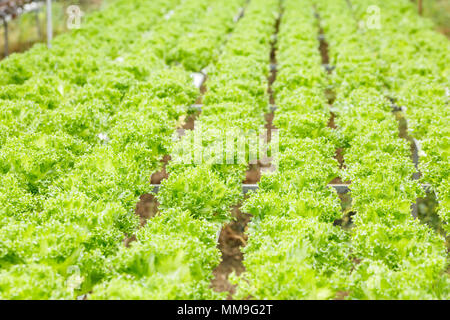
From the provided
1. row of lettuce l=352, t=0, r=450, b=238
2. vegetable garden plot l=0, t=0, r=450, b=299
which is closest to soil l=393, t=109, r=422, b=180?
vegetable garden plot l=0, t=0, r=450, b=299

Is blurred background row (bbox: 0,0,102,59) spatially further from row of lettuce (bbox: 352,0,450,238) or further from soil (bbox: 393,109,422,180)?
soil (bbox: 393,109,422,180)

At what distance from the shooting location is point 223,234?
1119 cm

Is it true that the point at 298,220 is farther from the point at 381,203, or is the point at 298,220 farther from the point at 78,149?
the point at 78,149

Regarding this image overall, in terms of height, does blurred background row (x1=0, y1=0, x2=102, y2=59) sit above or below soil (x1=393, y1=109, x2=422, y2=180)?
above

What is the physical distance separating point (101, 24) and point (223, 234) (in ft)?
46.1

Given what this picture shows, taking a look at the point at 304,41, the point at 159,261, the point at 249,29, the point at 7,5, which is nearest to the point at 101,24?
the point at 7,5

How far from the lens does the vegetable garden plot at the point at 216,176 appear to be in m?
5.98

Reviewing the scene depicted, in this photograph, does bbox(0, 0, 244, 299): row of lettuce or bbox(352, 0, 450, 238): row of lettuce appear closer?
bbox(0, 0, 244, 299): row of lettuce

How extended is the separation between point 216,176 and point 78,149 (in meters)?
3.05

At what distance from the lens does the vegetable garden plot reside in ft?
19.6

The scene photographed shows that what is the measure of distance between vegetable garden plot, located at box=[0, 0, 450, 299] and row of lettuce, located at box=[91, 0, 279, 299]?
0.09ft

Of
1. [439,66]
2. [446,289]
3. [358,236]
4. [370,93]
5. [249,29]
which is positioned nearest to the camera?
[446,289]

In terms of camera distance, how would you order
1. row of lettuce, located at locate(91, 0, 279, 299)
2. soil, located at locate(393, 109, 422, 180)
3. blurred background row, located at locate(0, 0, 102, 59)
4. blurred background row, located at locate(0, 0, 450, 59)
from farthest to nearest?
blurred background row, located at locate(0, 0, 450, 59) < blurred background row, located at locate(0, 0, 102, 59) < soil, located at locate(393, 109, 422, 180) < row of lettuce, located at locate(91, 0, 279, 299)
